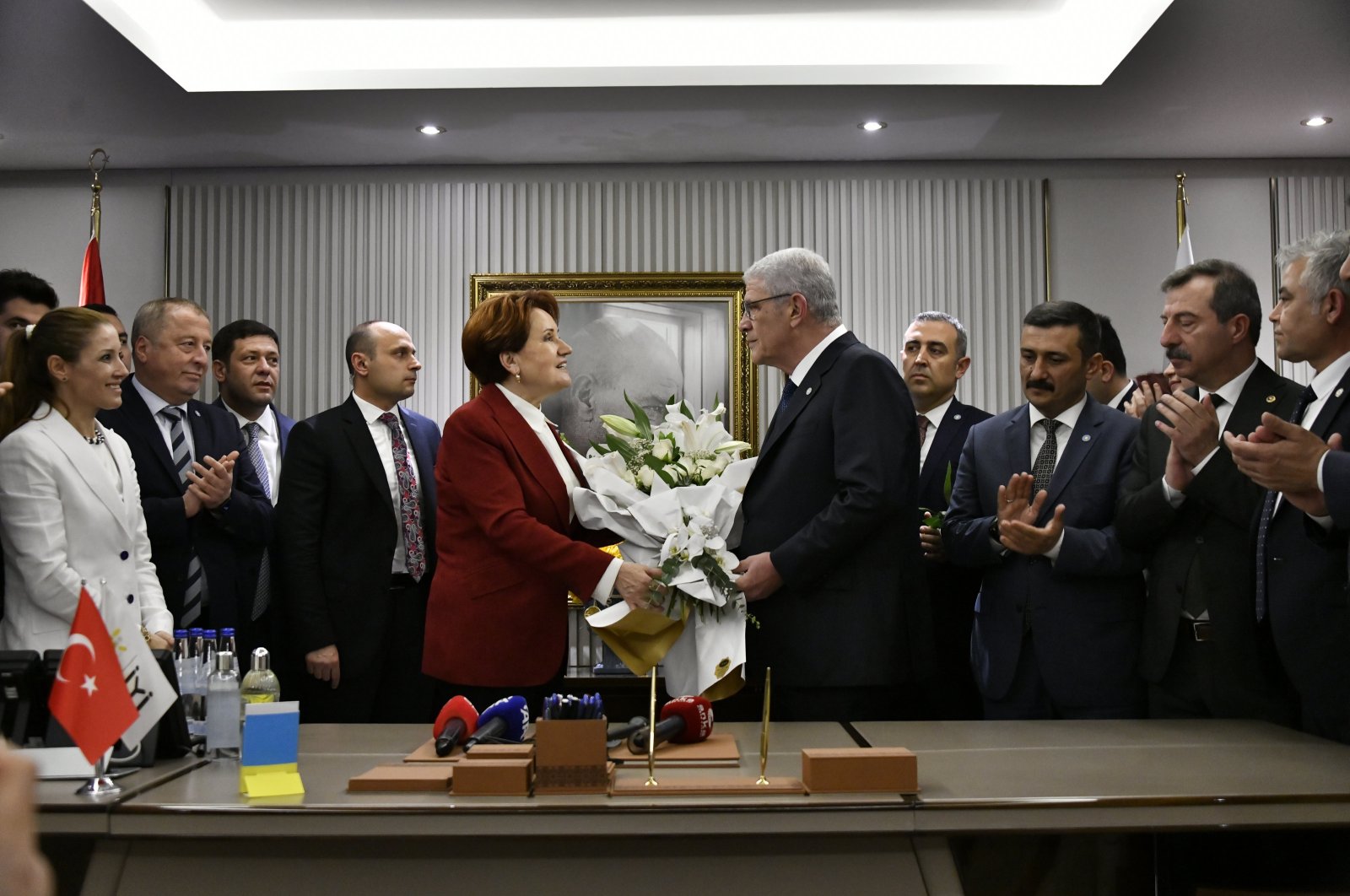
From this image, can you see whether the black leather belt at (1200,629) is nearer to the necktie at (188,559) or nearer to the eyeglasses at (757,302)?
the eyeglasses at (757,302)

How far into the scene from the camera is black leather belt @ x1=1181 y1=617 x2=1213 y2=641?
294 centimetres

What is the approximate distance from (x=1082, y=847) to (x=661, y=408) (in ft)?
15.2

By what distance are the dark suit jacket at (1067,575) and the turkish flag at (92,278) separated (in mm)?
4903

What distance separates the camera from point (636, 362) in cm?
663

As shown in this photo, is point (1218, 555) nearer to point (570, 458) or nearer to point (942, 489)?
point (942, 489)

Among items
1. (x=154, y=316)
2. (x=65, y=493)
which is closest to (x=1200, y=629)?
(x=65, y=493)

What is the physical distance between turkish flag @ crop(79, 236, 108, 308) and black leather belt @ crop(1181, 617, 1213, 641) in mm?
5608

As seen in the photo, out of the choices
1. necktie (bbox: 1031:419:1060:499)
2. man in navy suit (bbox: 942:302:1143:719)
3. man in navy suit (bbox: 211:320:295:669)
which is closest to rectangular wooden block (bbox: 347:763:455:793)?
man in navy suit (bbox: 942:302:1143:719)

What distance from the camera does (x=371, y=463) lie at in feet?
12.9

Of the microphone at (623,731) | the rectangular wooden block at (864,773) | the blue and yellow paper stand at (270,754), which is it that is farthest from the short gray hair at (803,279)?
the blue and yellow paper stand at (270,754)

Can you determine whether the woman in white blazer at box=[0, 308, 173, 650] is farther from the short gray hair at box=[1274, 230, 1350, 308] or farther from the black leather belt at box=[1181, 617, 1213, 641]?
the short gray hair at box=[1274, 230, 1350, 308]

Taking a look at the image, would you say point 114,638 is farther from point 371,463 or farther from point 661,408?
point 661,408

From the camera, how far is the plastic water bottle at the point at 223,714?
2.29 m

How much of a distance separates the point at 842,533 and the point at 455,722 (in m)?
1.06
